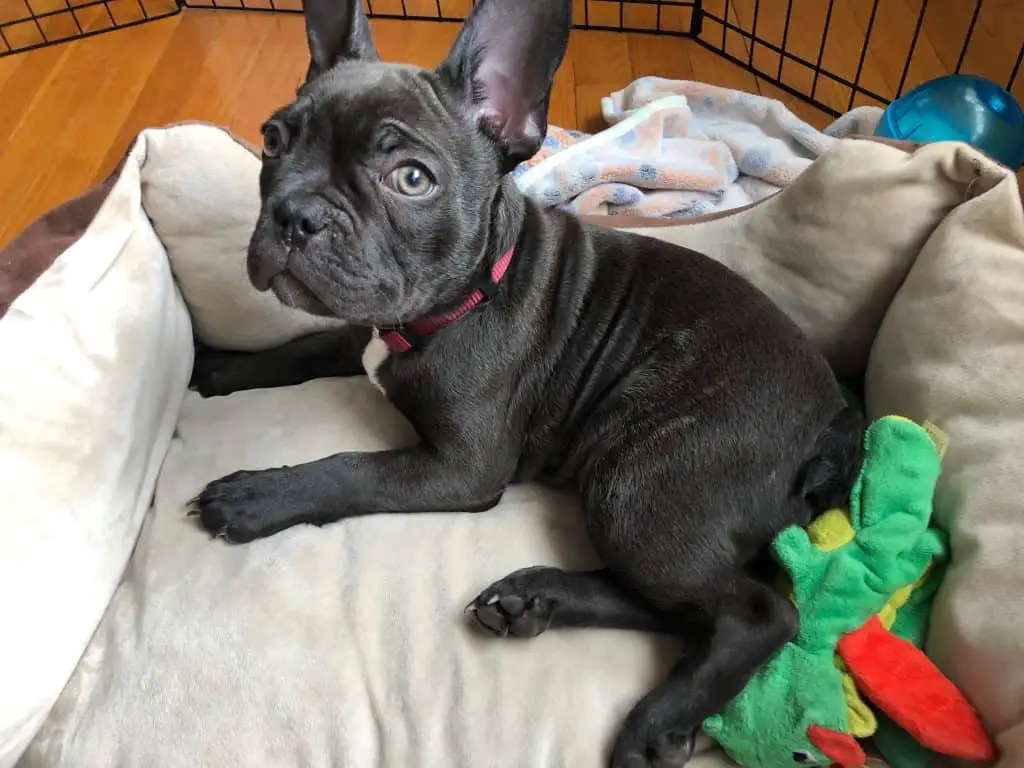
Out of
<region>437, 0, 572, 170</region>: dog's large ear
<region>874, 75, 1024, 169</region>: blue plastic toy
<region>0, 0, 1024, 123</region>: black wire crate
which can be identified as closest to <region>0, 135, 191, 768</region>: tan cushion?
<region>437, 0, 572, 170</region>: dog's large ear

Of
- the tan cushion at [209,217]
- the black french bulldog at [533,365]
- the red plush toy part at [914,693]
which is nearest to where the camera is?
the red plush toy part at [914,693]

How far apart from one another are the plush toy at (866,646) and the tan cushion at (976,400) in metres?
0.05

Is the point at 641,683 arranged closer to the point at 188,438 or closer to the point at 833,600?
the point at 833,600

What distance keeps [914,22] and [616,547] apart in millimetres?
2927

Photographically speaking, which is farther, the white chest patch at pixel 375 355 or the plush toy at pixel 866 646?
the white chest patch at pixel 375 355

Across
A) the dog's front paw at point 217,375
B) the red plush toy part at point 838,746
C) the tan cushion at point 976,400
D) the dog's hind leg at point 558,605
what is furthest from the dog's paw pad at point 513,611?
the dog's front paw at point 217,375

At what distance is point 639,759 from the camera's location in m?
1.50

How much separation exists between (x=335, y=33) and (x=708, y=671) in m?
1.31

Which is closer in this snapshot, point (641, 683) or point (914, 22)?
point (641, 683)

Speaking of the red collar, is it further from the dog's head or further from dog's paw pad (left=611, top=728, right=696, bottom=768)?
dog's paw pad (left=611, top=728, right=696, bottom=768)

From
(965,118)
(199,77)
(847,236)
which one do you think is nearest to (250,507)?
(847,236)

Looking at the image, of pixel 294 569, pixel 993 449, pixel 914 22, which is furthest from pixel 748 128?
pixel 294 569

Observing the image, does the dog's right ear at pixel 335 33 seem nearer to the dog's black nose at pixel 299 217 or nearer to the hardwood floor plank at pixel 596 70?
the dog's black nose at pixel 299 217

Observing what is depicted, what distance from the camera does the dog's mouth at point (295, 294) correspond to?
5.09 ft
